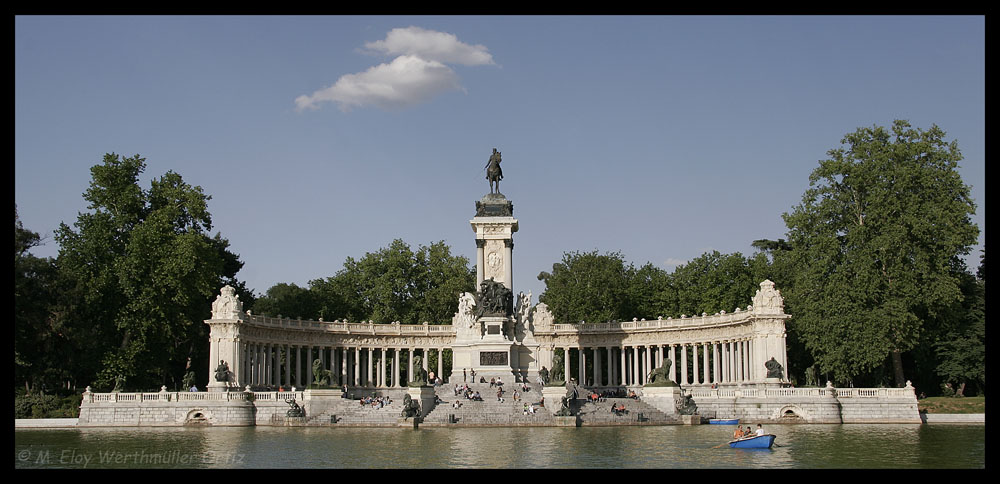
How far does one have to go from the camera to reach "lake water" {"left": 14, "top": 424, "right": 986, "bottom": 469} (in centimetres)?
2795

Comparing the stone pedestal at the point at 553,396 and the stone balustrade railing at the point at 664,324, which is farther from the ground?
the stone balustrade railing at the point at 664,324

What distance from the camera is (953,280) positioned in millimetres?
53875

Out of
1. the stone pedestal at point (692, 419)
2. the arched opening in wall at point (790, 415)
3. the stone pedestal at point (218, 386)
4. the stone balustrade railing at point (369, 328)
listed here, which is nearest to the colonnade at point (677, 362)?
the stone balustrade railing at point (369, 328)

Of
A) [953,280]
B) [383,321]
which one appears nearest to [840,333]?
[953,280]

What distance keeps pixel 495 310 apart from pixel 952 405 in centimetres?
2556

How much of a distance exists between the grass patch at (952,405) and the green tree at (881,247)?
2.99 m

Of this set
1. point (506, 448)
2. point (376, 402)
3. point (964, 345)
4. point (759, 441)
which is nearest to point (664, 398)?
point (376, 402)

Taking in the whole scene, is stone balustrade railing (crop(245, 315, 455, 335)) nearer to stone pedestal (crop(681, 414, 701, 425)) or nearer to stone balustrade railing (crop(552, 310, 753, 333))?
stone balustrade railing (crop(552, 310, 753, 333))

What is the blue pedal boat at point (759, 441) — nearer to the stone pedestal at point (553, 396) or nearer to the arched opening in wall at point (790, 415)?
the stone pedestal at point (553, 396)

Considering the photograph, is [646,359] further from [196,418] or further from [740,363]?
[196,418]

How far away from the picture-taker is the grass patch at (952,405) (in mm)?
50625

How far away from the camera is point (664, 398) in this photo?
4969 centimetres
